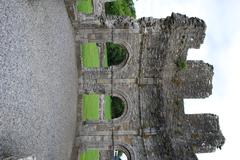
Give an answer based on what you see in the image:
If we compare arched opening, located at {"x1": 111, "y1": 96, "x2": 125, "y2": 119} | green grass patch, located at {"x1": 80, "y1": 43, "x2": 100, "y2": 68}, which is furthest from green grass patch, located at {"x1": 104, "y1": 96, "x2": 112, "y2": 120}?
green grass patch, located at {"x1": 80, "y1": 43, "x2": 100, "y2": 68}

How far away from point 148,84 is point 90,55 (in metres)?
9.15

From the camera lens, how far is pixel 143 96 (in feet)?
65.1

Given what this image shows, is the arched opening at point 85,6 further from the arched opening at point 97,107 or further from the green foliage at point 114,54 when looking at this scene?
the green foliage at point 114,54

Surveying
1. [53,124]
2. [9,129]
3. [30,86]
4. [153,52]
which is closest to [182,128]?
[153,52]

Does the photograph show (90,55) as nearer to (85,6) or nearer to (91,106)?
(85,6)

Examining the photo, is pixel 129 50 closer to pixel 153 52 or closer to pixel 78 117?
pixel 153 52

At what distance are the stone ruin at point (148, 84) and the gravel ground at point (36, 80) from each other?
1356 mm

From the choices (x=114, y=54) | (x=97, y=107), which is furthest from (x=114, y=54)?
(x=97, y=107)

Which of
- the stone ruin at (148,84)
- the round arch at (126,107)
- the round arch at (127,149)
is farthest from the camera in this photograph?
the round arch at (126,107)

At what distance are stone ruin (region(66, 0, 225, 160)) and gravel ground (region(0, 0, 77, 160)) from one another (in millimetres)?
1356

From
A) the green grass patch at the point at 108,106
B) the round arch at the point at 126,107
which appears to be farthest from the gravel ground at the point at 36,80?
the green grass patch at the point at 108,106

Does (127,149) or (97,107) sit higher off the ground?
(97,107)

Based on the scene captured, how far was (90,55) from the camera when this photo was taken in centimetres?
2819

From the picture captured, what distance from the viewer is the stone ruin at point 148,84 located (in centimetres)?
1872
